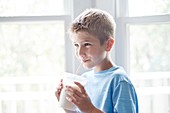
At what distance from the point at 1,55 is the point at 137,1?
2.44ft

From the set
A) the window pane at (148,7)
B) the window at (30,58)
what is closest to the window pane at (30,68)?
A: the window at (30,58)

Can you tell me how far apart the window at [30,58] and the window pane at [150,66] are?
1.22 ft

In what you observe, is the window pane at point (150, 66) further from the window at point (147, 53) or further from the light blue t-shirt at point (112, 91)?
the light blue t-shirt at point (112, 91)

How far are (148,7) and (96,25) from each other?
440 millimetres

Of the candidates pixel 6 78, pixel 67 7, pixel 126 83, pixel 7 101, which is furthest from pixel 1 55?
pixel 126 83

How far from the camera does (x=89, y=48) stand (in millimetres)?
1243

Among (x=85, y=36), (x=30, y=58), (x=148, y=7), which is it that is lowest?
(x=30, y=58)

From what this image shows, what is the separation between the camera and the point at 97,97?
1.28 m

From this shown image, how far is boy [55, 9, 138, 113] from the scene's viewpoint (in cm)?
117

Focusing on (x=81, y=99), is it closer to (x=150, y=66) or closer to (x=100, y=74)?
(x=100, y=74)

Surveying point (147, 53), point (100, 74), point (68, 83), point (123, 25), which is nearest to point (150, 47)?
point (147, 53)

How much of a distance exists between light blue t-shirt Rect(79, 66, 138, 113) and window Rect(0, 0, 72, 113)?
32 cm

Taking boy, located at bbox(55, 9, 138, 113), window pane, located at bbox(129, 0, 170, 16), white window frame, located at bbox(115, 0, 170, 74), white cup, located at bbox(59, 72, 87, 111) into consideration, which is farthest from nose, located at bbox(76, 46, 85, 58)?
A: window pane, located at bbox(129, 0, 170, 16)

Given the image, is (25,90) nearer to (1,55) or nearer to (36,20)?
(1,55)
